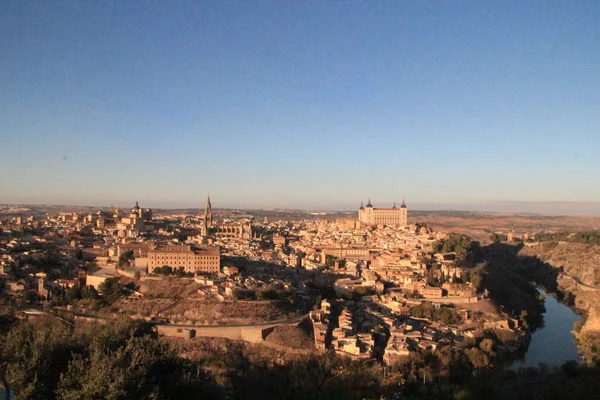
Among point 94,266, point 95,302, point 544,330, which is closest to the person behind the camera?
point 95,302

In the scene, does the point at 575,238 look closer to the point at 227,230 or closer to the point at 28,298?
the point at 227,230

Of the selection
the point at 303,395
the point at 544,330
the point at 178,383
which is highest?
the point at 178,383

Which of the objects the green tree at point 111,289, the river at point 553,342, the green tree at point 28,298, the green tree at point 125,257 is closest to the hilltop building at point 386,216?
the river at point 553,342

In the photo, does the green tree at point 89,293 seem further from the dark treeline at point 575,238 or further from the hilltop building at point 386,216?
the dark treeline at point 575,238

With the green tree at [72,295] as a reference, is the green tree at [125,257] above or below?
above

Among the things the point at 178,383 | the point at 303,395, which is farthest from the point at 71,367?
the point at 303,395

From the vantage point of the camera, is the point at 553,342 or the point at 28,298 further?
the point at 28,298

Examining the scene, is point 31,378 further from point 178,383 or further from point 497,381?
point 497,381

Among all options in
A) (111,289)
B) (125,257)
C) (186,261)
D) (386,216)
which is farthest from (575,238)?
(111,289)

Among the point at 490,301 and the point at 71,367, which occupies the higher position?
the point at 71,367
